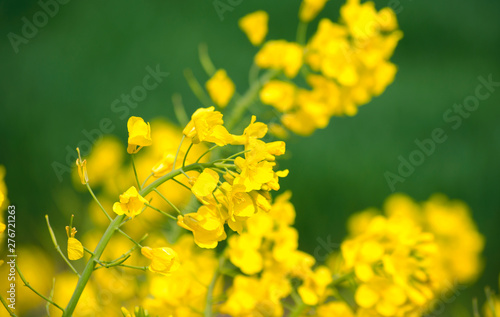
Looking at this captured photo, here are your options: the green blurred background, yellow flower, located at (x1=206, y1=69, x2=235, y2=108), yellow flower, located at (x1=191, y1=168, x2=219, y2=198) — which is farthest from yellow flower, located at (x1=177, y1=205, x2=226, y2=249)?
the green blurred background

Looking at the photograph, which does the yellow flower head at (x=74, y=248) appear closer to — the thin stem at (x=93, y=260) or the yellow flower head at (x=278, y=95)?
the thin stem at (x=93, y=260)

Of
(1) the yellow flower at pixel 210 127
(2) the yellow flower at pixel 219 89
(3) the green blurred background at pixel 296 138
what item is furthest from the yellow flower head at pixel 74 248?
(3) the green blurred background at pixel 296 138

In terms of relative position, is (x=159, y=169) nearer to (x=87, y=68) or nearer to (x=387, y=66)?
(x=387, y=66)

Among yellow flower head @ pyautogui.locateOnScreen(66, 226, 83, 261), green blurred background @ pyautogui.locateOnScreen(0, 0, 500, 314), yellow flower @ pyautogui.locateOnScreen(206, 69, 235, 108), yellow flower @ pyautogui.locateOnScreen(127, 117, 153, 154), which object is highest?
yellow flower @ pyautogui.locateOnScreen(127, 117, 153, 154)

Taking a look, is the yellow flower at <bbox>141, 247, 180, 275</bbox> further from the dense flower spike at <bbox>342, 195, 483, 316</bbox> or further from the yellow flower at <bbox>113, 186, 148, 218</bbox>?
the dense flower spike at <bbox>342, 195, 483, 316</bbox>

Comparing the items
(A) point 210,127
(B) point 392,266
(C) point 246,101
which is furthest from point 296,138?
(A) point 210,127

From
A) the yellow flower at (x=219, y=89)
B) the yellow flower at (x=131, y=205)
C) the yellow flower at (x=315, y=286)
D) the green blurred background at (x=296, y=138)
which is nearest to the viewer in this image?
the yellow flower at (x=131, y=205)
